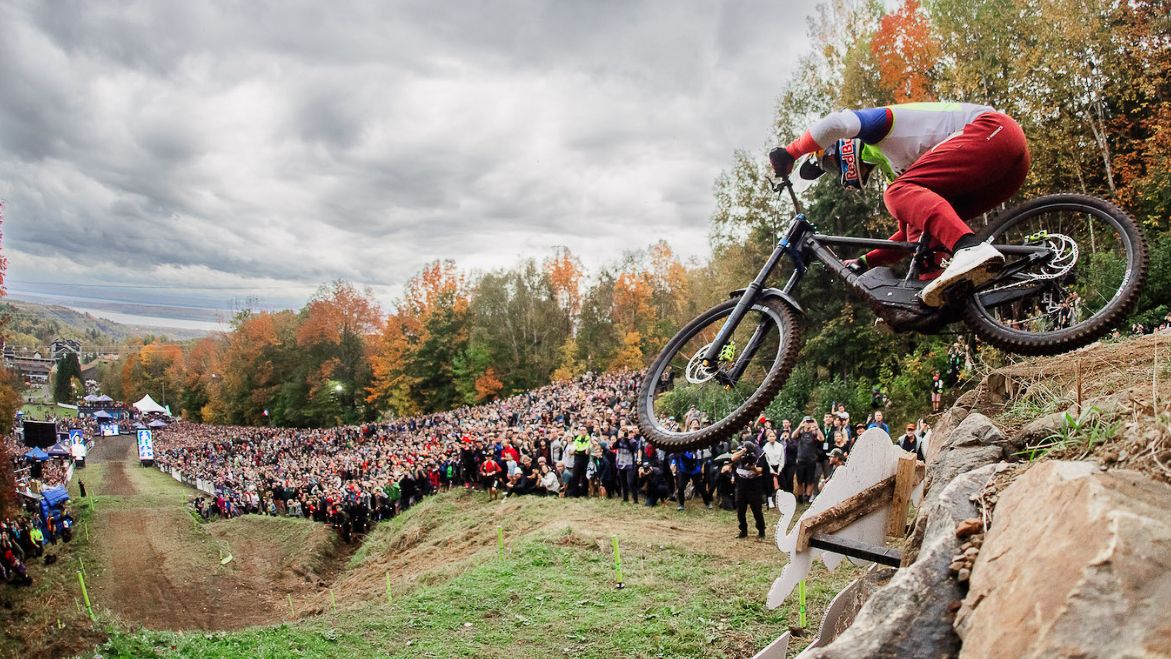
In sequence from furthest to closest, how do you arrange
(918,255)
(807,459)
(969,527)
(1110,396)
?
1. (807,459)
2. (918,255)
3. (1110,396)
4. (969,527)

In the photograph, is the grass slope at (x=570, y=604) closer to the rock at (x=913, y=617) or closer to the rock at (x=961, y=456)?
the rock at (x=961, y=456)

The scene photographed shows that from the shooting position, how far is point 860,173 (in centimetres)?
465

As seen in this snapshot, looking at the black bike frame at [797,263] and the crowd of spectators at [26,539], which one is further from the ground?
the black bike frame at [797,263]

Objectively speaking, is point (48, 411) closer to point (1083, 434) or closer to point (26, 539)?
point (26, 539)

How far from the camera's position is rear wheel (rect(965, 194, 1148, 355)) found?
13.5ft

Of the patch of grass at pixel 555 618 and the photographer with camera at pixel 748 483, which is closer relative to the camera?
the patch of grass at pixel 555 618

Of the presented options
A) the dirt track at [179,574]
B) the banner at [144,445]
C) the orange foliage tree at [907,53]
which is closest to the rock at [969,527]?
the dirt track at [179,574]

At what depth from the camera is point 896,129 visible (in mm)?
4484

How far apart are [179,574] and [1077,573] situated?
24.6 m

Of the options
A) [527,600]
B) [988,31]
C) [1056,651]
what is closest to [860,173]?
[1056,651]

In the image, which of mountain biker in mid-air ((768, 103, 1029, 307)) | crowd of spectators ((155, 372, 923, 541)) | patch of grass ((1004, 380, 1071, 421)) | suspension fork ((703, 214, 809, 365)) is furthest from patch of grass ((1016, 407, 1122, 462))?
crowd of spectators ((155, 372, 923, 541))

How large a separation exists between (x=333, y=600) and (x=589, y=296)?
39.3 m

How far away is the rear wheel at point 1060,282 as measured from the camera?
411cm

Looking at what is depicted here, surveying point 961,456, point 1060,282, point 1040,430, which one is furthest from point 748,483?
point 1040,430
